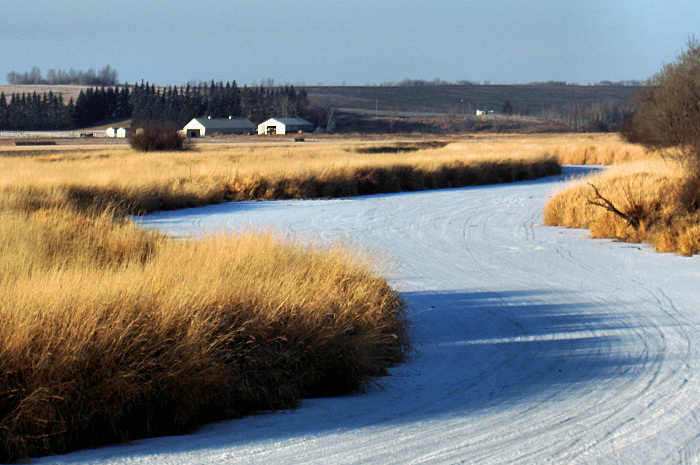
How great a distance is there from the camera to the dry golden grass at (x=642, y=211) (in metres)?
13.6

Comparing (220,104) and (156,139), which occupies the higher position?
(220,104)

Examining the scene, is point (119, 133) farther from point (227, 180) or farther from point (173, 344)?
point (173, 344)

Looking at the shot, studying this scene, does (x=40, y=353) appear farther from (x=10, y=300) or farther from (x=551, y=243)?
(x=551, y=243)

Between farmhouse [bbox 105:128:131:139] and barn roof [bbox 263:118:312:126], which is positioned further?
barn roof [bbox 263:118:312:126]

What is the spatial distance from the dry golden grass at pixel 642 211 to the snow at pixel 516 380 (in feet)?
2.42

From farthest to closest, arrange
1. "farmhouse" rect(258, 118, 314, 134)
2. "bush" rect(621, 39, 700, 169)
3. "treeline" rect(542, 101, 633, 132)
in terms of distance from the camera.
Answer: "treeline" rect(542, 101, 633, 132)
"farmhouse" rect(258, 118, 314, 134)
"bush" rect(621, 39, 700, 169)

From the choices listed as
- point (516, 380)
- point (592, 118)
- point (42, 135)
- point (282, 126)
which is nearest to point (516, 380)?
point (516, 380)

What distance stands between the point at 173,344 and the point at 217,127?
4237 inches

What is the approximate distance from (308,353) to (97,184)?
16.7m

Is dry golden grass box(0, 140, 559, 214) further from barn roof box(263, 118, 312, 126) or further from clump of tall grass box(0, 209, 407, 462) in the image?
barn roof box(263, 118, 312, 126)

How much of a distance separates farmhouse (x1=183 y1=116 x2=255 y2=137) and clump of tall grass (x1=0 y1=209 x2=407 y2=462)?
103145 mm

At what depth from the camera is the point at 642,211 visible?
593 inches

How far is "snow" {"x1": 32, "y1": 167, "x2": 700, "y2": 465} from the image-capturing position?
15.1ft

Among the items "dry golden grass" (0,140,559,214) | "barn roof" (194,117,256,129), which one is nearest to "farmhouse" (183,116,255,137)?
"barn roof" (194,117,256,129)
